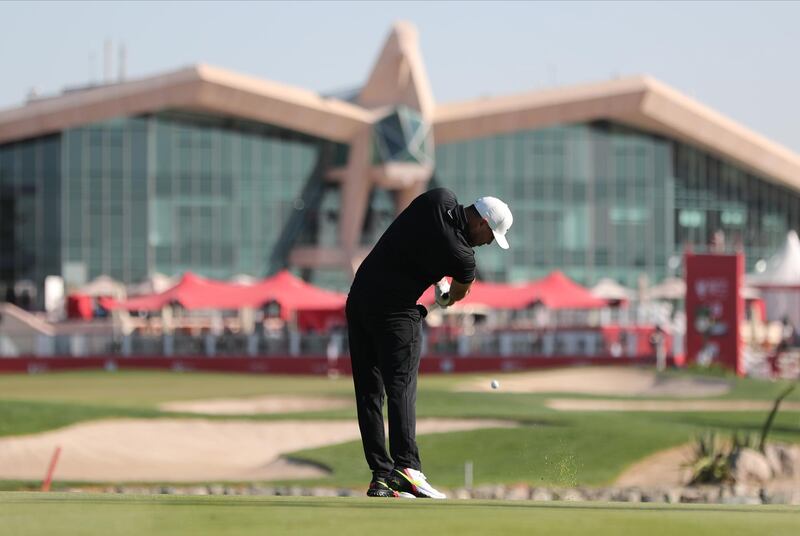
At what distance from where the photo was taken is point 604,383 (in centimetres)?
4409

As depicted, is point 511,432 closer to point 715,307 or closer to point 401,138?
point 715,307

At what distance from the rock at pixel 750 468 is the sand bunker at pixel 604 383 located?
54.6 feet

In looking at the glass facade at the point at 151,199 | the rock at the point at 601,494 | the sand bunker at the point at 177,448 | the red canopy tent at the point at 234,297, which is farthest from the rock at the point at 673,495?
the glass facade at the point at 151,199

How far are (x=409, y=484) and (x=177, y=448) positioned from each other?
15967 millimetres

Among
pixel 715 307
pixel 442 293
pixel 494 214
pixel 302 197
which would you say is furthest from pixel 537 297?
pixel 494 214

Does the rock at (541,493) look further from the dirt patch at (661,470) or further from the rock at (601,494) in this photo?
the dirt patch at (661,470)

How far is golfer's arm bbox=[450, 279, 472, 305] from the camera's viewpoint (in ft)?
32.5

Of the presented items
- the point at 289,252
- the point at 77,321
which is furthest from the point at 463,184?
the point at 77,321

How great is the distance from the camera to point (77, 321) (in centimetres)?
6169

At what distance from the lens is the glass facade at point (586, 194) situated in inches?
3150

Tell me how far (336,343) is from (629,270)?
108ft

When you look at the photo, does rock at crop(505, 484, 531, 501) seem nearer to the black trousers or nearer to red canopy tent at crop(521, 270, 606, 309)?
the black trousers

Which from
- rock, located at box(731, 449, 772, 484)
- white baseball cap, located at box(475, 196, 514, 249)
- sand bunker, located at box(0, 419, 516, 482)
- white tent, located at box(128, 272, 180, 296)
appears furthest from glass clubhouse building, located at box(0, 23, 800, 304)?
white baseball cap, located at box(475, 196, 514, 249)

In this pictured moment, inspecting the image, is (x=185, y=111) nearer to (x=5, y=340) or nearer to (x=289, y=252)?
(x=289, y=252)
